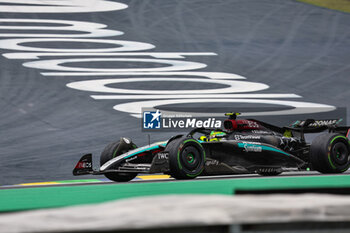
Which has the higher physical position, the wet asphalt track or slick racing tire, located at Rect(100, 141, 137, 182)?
the wet asphalt track

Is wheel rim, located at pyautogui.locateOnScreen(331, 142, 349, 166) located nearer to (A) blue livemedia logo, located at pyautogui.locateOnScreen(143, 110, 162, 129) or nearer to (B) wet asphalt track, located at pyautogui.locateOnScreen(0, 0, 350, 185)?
(A) blue livemedia logo, located at pyautogui.locateOnScreen(143, 110, 162, 129)

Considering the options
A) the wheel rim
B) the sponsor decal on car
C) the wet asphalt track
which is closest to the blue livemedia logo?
the sponsor decal on car

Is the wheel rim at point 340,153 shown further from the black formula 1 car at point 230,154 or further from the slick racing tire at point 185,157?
the slick racing tire at point 185,157

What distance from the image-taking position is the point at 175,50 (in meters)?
25.7

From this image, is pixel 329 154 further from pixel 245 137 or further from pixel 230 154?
pixel 230 154

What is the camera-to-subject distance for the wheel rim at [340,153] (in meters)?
9.21

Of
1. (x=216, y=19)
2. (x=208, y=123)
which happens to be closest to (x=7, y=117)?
(x=208, y=123)

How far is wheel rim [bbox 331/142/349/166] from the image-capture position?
9.21 m

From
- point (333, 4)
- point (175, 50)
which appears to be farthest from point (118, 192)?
point (333, 4)

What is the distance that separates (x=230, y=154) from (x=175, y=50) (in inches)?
674

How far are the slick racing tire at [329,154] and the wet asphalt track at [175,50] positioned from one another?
6.45 meters

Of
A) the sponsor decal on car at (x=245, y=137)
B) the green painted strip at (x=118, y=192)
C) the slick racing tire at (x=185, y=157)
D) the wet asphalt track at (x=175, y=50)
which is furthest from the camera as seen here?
the wet asphalt track at (x=175, y=50)

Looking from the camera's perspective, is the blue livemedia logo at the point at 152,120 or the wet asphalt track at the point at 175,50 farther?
the wet asphalt track at the point at 175,50

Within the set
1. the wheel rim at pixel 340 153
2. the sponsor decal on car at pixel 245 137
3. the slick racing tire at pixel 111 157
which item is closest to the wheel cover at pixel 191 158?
the sponsor decal on car at pixel 245 137
